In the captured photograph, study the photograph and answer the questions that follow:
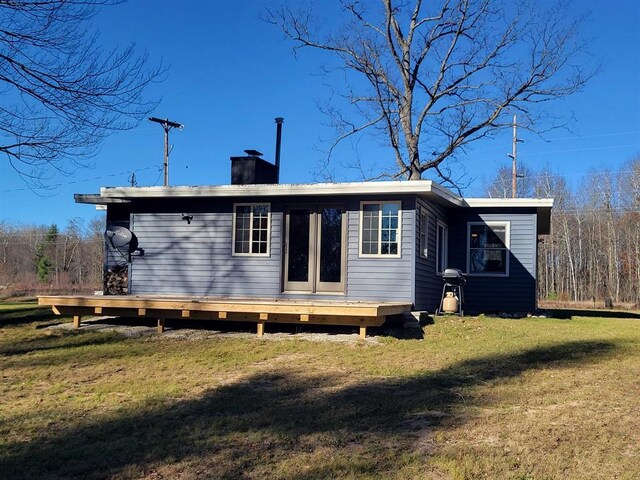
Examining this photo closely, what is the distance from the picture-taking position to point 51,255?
51250 millimetres

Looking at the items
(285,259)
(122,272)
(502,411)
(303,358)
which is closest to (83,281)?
(122,272)

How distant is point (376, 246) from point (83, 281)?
44.1 metres

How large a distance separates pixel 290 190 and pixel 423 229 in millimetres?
→ 2583

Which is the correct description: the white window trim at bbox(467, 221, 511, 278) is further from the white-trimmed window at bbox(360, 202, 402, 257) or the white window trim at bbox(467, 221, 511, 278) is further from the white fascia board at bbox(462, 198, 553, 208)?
the white-trimmed window at bbox(360, 202, 402, 257)

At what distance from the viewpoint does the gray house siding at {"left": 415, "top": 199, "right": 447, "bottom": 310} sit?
10717 millimetres

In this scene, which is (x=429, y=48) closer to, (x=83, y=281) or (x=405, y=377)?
(x=405, y=377)

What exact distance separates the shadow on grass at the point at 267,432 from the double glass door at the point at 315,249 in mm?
4408

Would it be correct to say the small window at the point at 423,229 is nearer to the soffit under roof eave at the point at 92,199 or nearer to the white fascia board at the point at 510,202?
the white fascia board at the point at 510,202

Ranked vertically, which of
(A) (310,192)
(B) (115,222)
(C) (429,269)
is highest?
(A) (310,192)

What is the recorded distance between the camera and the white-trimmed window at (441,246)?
41.5ft

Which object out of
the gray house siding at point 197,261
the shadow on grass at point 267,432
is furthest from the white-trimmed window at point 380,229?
the shadow on grass at point 267,432

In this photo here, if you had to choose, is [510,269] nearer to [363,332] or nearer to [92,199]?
[363,332]

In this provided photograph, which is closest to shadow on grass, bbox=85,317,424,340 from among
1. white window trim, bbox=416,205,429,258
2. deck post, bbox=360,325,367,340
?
deck post, bbox=360,325,367,340

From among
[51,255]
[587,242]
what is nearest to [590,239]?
[587,242]
